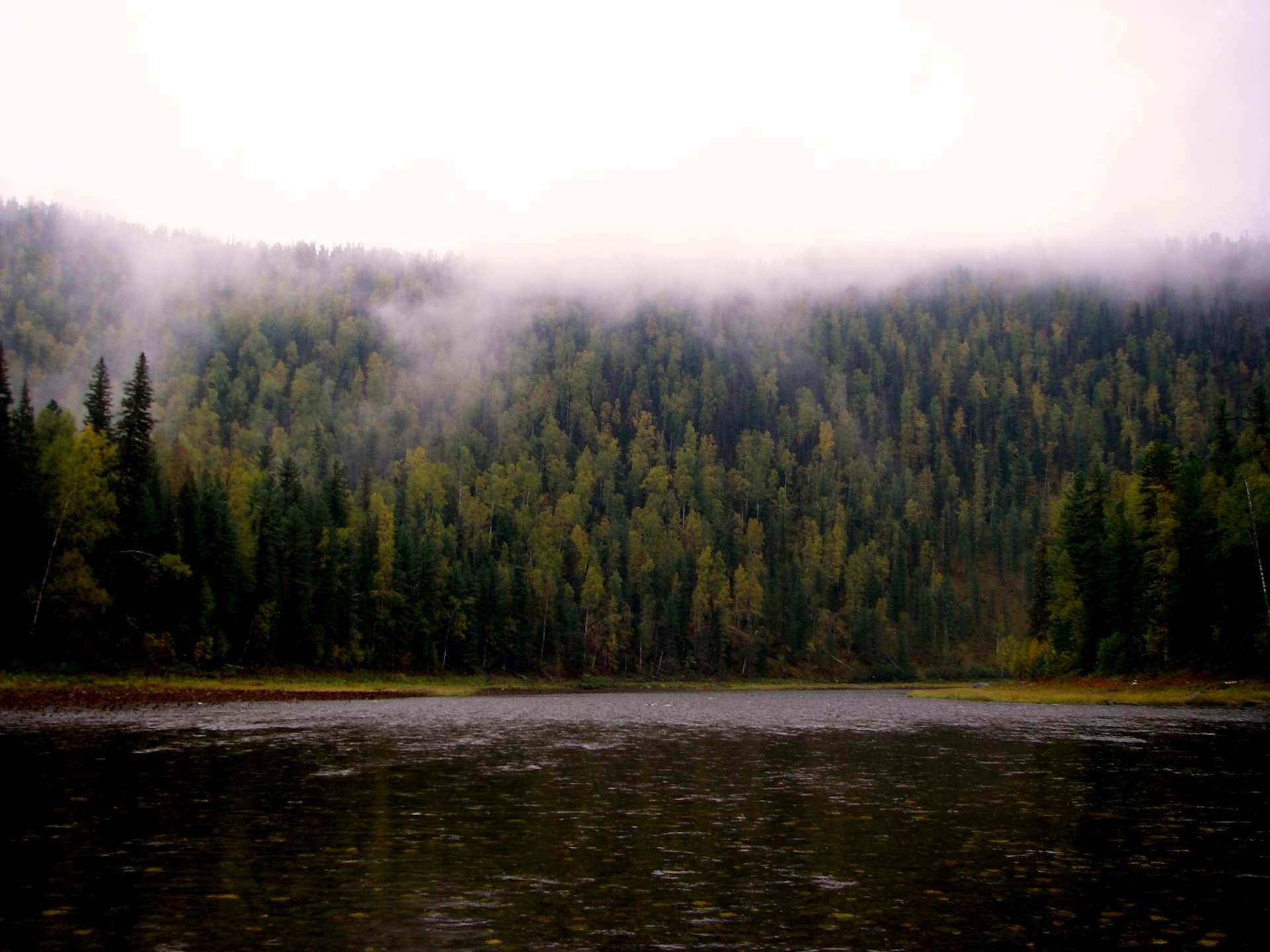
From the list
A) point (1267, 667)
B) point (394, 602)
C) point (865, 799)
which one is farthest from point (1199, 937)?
point (394, 602)

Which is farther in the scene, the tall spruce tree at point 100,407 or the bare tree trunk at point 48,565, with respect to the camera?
the tall spruce tree at point 100,407

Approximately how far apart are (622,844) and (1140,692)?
82.2 metres

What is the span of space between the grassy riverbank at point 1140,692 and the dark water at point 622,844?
37.4 meters

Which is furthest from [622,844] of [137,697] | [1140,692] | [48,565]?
[1140,692]

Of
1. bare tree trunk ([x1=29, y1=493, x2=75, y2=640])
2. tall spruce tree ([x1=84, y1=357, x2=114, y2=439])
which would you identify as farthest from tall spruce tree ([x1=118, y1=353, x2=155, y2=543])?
bare tree trunk ([x1=29, y1=493, x2=75, y2=640])

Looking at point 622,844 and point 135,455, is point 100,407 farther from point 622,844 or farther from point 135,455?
point 622,844

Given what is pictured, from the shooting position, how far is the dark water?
16.4 meters

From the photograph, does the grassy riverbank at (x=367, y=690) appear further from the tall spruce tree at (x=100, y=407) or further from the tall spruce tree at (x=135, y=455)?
the tall spruce tree at (x=100, y=407)

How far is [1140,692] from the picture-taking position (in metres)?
90.6

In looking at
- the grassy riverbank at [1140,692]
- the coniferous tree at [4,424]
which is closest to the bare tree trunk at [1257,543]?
the grassy riverbank at [1140,692]

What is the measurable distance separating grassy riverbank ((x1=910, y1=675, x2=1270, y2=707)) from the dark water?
3742 centimetres

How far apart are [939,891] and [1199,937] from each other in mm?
4551

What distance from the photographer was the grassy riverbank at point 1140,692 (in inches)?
3162

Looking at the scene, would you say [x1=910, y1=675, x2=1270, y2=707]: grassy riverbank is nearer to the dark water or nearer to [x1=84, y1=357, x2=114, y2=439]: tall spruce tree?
the dark water
